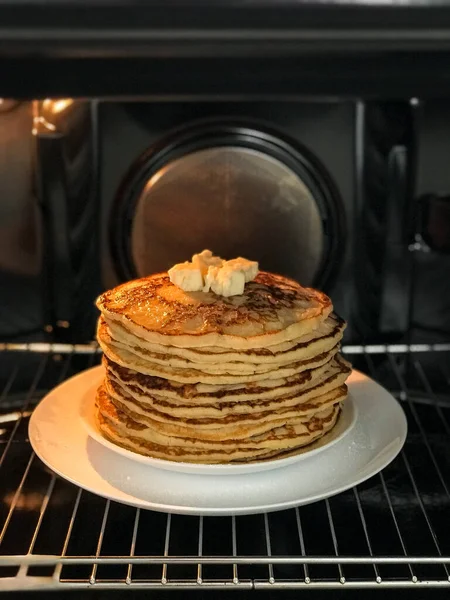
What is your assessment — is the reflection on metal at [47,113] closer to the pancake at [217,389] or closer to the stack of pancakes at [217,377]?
the stack of pancakes at [217,377]

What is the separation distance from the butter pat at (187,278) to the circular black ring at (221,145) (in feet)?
0.87

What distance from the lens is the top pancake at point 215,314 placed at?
0.93 m

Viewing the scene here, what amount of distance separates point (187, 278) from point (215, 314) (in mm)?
84

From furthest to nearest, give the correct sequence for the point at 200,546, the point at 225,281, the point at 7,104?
1. the point at 7,104
2. the point at 225,281
3. the point at 200,546

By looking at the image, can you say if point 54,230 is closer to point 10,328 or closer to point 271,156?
point 10,328

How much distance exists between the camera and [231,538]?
91 cm

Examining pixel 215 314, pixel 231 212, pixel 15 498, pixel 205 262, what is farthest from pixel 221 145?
pixel 15 498

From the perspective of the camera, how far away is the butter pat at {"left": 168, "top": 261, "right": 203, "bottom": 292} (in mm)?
1034

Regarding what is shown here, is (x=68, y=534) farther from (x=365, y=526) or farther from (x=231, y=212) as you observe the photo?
(x=231, y=212)

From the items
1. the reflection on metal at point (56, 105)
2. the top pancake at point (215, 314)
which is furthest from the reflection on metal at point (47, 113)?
the top pancake at point (215, 314)

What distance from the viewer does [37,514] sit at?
949 mm

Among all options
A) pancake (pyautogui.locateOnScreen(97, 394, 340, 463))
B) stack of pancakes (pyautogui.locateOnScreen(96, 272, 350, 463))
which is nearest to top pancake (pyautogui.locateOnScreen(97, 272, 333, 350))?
stack of pancakes (pyautogui.locateOnScreen(96, 272, 350, 463))

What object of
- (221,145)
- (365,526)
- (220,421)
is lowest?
(365,526)

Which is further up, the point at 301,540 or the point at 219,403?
the point at 219,403
